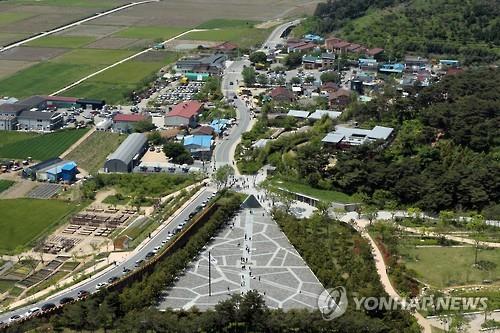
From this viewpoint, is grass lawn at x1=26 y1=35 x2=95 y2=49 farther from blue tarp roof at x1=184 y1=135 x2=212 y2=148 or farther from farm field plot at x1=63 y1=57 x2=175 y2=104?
blue tarp roof at x1=184 y1=135 x2=212 y2=148

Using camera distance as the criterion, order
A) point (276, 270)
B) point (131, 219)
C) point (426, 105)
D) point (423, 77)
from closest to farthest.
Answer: point (276, 270) → point (131, 219) → point (426, 105) → point (423, 77)

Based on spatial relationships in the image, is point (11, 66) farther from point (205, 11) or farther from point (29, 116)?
point (205, 11)

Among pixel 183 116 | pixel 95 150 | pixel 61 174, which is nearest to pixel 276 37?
pixel 183 116

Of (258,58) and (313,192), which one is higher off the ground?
(258,58)

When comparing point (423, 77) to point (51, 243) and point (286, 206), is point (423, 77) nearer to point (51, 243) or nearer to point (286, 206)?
point (286, 206)

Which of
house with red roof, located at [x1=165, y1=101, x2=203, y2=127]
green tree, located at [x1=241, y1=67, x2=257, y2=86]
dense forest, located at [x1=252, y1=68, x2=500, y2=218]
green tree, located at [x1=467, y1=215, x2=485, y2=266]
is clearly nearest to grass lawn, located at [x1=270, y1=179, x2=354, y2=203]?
dense forest, located at [x1=252, y1=68, x2=500, y2=218]

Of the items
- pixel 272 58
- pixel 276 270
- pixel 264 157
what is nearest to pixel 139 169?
pixel 264 157

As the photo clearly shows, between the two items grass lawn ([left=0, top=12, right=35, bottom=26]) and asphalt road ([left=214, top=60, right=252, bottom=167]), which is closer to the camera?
asphalt road ([left=214, top=60, right=252, bottom=167])
